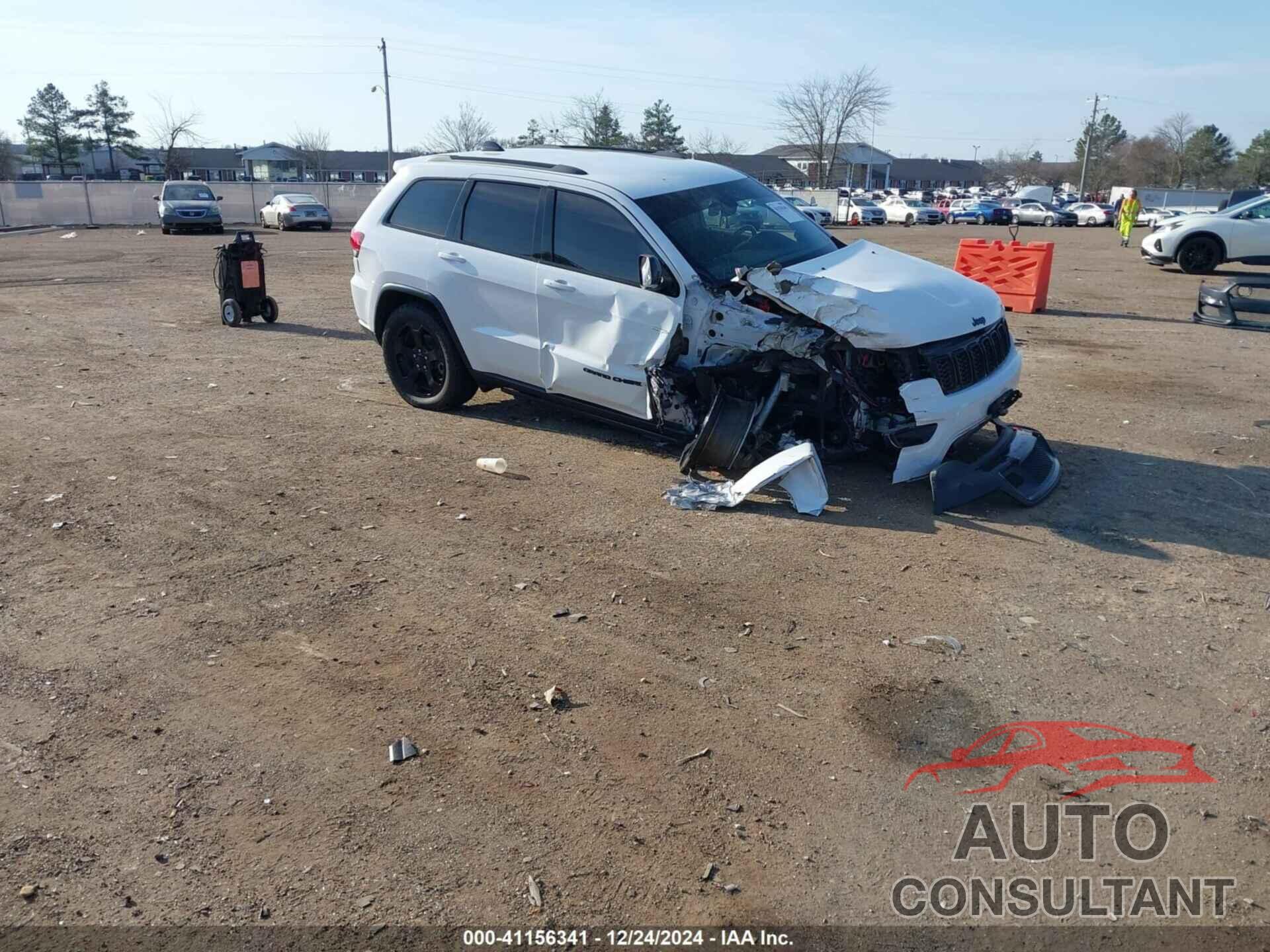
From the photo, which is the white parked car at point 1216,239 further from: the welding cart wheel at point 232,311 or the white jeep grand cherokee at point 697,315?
the welding cart wheel at point 232,311

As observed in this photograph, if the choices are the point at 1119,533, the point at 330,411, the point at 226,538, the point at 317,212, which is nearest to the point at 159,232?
the point at 317,212

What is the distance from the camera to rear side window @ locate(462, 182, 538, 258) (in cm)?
700

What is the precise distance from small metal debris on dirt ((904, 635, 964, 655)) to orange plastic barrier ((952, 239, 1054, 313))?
10519 millimetres

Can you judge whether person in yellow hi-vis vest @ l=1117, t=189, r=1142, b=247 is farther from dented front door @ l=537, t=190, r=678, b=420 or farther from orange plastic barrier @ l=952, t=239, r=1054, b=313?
dented front door @ l=537, t=190, r=678, b=420

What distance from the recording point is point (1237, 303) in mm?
12727

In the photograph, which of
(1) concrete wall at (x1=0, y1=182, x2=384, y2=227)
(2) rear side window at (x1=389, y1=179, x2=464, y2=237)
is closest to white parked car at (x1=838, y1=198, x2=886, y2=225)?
(1) concrete wall at (x1=0, y1=182, x2=384, y2=227)

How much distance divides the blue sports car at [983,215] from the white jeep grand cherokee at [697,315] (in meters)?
49.4

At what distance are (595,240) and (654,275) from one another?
0.68 m

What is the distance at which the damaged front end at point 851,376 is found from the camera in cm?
579

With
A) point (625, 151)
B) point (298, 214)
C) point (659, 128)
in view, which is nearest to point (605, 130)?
point (659, 128)

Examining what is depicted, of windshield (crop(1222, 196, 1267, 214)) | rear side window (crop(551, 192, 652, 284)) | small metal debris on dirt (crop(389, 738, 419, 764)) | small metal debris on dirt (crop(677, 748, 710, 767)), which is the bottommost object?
small metal debris on dirt (crop(389, 738, 419, 764))

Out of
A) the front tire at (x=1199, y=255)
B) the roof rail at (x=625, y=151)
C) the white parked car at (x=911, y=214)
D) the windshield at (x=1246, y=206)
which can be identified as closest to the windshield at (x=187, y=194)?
the roof rail at (x=625, y=151)

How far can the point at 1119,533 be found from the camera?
5594mm

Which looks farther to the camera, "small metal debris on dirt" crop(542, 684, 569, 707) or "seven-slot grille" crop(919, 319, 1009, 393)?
"seven-slot grille" crop(919, 319, 1009, 393)
